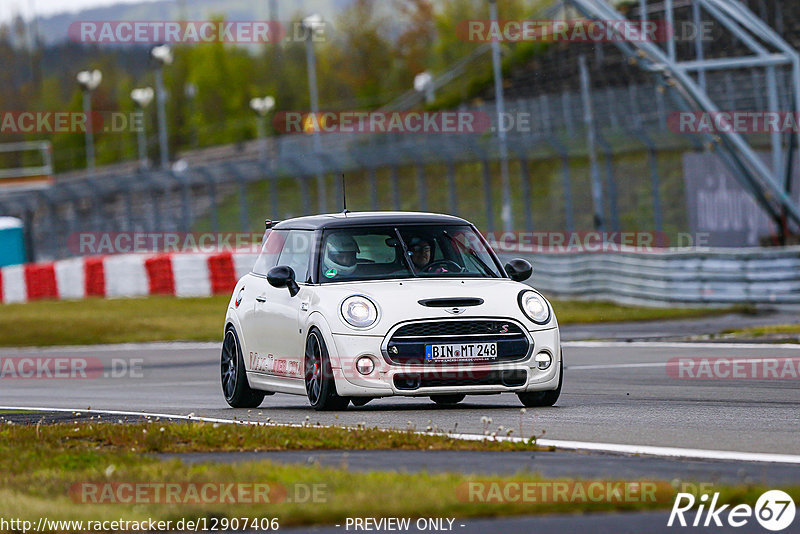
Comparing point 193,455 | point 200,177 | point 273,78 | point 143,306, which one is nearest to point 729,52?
point 200,177

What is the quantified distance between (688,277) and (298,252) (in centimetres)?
1612

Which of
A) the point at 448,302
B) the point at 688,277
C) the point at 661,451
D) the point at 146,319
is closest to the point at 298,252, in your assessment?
the point at 448,302

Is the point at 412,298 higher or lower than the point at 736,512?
higher

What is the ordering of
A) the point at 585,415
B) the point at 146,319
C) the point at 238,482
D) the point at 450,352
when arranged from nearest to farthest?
the point at 238,482
the point at 585,415
the point at 450,352
the point at 146,319

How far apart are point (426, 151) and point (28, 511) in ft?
97.2

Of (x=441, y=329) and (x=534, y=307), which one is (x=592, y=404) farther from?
(x=441, y=329)

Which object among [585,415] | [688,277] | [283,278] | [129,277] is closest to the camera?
[585,415]

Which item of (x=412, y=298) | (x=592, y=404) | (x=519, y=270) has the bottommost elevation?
(x=592, y=404)

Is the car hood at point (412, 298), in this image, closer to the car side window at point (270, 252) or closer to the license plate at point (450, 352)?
the license plate at point (450, 352)

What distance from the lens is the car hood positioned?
1096cm

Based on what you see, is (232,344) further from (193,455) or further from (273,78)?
(273,78)

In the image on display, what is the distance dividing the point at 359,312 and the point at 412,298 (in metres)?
0.38

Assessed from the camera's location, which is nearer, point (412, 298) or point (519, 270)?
point (412, 298)

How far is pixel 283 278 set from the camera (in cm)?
1177
